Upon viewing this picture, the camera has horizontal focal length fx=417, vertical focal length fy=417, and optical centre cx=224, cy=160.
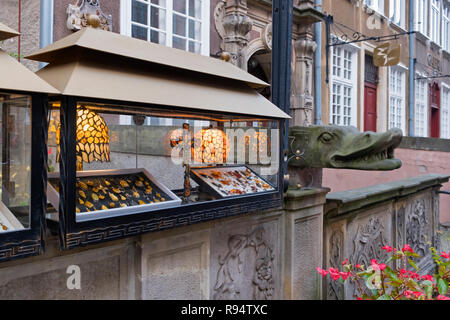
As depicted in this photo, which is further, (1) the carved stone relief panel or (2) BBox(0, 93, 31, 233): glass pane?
(1) the carved stone relief panel

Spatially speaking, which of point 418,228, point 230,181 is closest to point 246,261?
point 230,181

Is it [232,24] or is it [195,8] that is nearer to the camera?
[195,8]

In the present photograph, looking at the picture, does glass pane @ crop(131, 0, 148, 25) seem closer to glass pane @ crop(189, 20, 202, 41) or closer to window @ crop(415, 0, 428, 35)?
glass pane @ crop(189, 20, 202, 41)

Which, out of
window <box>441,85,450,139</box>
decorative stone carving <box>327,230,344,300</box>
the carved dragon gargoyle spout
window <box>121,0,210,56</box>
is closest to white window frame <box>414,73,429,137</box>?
window <box>441,85,450,139</box>

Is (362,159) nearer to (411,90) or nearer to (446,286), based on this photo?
(446,286)

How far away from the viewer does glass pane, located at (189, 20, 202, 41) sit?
7598 millimetres

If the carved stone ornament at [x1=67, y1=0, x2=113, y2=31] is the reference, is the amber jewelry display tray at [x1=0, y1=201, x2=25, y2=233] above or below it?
below

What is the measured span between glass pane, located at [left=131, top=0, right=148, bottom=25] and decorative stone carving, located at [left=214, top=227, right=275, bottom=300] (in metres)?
4.84

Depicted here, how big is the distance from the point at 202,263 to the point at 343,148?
1.28 meters

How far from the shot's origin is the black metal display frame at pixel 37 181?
5.20 feet

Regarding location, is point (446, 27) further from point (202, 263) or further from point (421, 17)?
point (202, 263)

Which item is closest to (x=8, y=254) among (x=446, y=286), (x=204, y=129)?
(x=204, y=129)

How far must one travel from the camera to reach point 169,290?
7.58ft

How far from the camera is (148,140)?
266 centimetres
